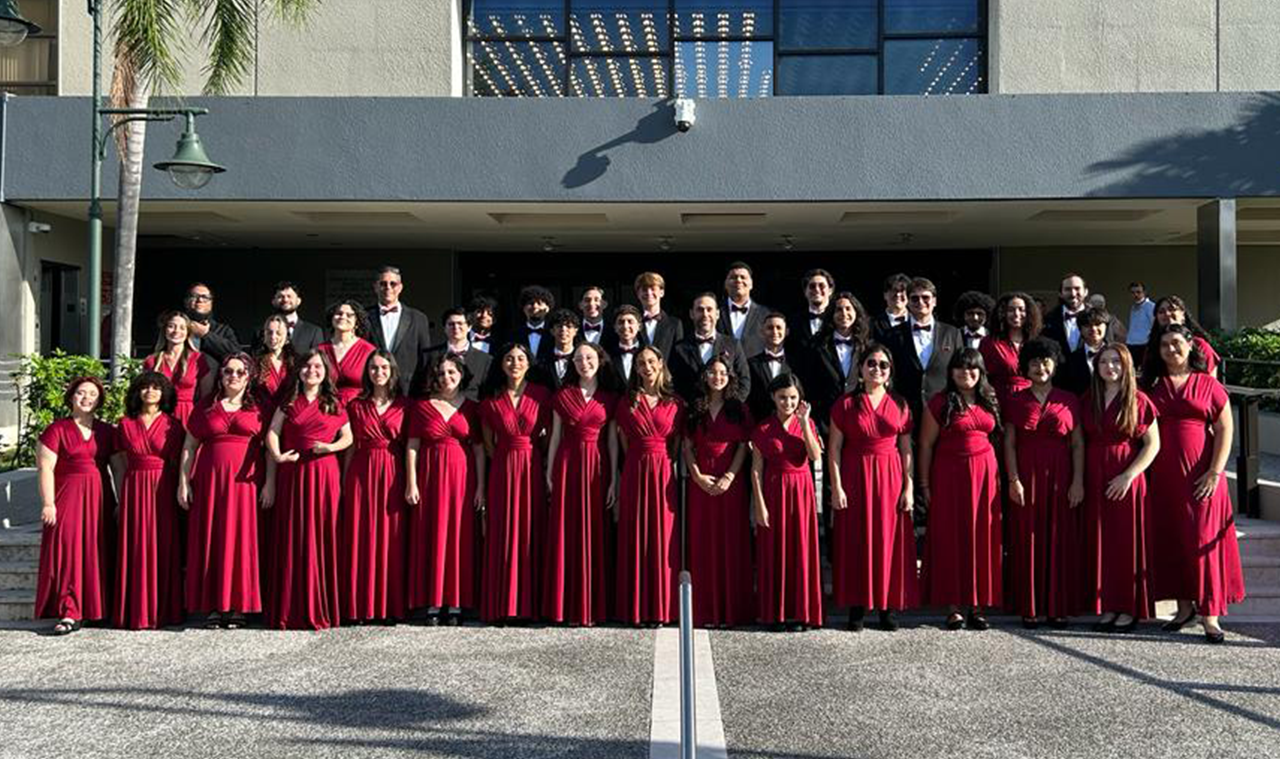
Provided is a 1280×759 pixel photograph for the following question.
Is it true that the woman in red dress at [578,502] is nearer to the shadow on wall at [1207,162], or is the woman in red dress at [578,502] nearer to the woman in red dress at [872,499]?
the woman in red dress at [872,499]

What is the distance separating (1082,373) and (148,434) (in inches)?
257

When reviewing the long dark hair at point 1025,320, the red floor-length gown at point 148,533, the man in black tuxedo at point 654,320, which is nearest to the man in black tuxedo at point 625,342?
Answer: the man in black tuxedo at point 654,320

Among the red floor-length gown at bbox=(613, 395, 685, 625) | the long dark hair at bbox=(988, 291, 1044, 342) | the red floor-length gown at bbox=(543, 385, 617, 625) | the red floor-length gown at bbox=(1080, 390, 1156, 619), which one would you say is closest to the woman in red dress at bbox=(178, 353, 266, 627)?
the red floor-length gown at bbox=(543, 385, 617, 625)

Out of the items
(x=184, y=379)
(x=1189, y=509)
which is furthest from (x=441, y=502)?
(x=1189, y=509)

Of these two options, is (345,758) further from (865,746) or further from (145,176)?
(145,176)

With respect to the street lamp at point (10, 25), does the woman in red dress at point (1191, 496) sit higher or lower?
lower

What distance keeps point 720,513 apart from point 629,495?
0.62m

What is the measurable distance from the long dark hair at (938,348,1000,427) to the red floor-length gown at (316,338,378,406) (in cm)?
394

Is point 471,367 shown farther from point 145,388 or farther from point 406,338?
point 145,388

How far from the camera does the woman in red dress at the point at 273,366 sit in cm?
766

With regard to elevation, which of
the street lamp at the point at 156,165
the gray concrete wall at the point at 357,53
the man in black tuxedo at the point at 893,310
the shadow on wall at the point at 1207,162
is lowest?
the man in black tuxedo at the point at 893,310

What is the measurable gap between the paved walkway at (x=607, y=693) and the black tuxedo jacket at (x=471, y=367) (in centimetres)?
164

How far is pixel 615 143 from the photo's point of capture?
15523 millimetres

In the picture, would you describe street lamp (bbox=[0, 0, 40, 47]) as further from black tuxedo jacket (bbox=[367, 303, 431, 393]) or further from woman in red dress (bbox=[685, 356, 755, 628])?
woman in red dress (bbox=[685, 356, 755, 628])
